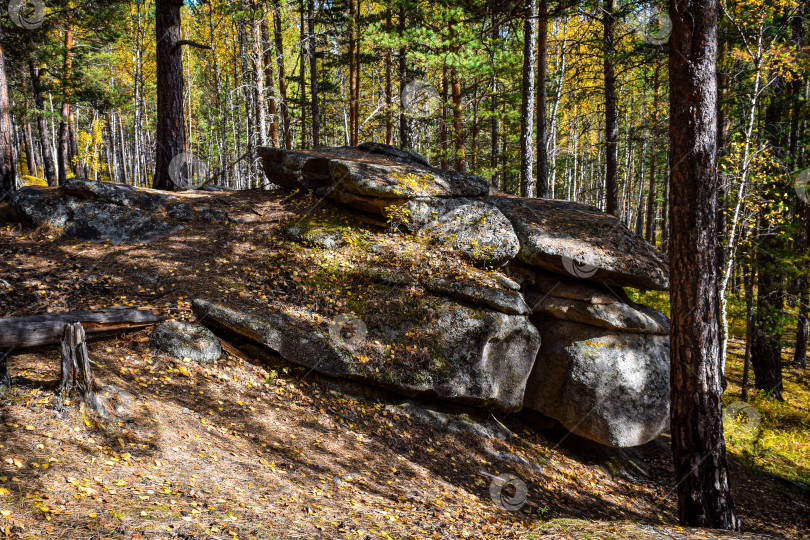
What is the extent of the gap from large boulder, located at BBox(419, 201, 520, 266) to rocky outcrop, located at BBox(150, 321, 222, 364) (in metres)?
4.31

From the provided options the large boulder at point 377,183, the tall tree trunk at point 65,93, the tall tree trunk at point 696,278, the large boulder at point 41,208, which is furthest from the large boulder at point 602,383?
the tall tree trunk at point 65,93

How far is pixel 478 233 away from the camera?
8289 millimetres

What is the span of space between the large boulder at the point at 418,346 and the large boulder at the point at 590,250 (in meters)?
1.43

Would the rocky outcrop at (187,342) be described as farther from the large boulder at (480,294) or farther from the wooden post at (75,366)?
the large boulder at (480,294)

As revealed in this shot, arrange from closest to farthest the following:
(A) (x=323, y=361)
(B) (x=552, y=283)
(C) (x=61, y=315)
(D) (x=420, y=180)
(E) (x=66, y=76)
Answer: (C) (x=61, y=315), (A) (x=323, y=361), (B) (x=552, y=283), (D) (x=420, y=180), (E) (x=66, y=76)

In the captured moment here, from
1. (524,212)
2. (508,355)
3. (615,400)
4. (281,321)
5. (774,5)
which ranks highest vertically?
(774,5)

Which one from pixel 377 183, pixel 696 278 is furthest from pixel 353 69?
pixel 696 278

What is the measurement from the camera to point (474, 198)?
A: 938cm

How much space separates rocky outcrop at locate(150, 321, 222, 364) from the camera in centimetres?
559

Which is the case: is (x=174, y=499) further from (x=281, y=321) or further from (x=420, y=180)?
(x=420, y=180)

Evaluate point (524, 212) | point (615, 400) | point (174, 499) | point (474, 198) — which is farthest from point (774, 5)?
point (174, 499)

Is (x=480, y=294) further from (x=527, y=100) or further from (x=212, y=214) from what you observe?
(x=527, y=100)

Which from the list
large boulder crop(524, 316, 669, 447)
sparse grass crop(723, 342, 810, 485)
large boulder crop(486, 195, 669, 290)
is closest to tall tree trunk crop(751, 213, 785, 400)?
sparse grass crop(723, 342, 810, 485)

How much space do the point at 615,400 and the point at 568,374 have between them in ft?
2.99
